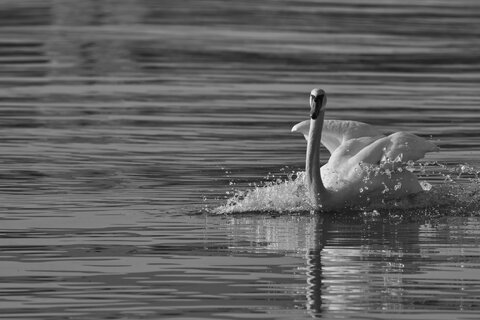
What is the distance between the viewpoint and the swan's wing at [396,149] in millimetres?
15453

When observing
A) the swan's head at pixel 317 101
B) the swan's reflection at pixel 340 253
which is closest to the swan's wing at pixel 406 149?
the swan's head at pixel 317 101

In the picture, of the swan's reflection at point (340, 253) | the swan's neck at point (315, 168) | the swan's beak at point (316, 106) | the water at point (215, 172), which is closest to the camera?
the swan's reflection at point (340, 253)

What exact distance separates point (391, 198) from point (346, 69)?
1413 centimetres

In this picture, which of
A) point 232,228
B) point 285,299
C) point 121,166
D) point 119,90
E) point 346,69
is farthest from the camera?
point 346,69

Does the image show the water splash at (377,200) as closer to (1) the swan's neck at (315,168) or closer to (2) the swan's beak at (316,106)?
(1) the swan's neck at (315,168)

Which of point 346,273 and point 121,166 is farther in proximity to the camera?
point 121,166

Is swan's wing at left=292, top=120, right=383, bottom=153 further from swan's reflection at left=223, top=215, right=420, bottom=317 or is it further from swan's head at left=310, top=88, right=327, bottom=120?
swan's reflection at left=223, top=215, right=420, bottom=317

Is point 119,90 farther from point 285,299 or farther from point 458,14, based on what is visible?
point 458,14

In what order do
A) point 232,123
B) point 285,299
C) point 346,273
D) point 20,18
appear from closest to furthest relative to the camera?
point 285,299
point 346,273
point 232,123
point 20,18

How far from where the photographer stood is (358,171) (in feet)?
50.8

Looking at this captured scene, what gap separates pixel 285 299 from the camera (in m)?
10.8

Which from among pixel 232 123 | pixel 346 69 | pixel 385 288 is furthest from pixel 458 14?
pixel 385 288

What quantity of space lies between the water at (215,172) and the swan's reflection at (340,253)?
25mm

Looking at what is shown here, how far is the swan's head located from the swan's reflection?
3.58ft
